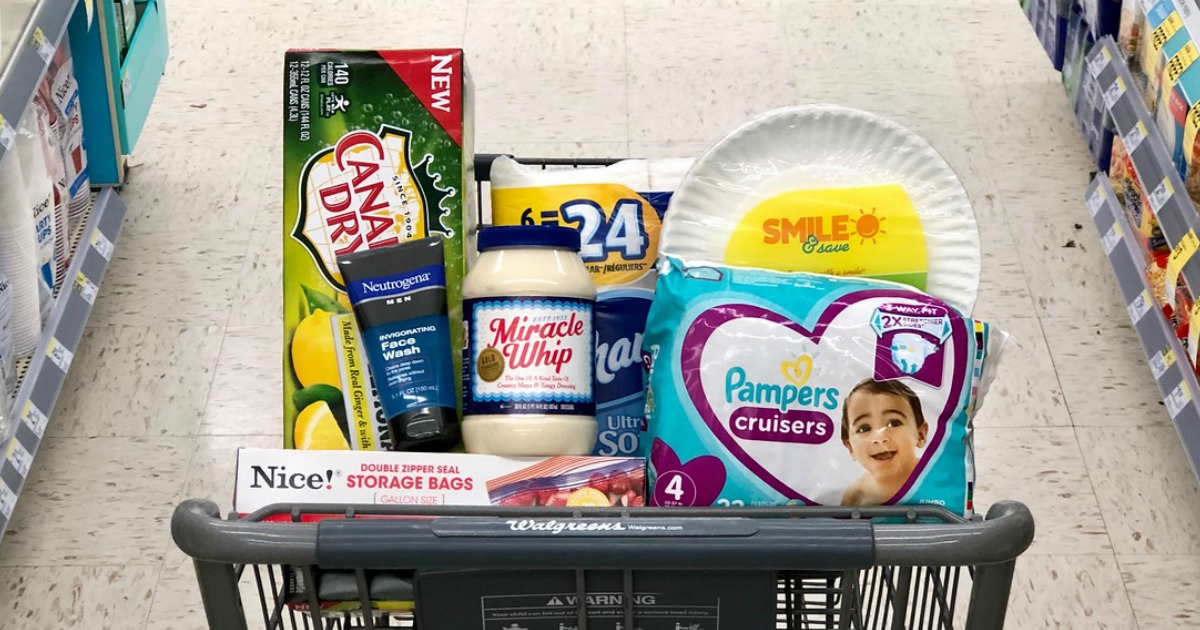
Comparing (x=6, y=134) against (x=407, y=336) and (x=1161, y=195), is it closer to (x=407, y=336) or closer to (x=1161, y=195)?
(x=407, y=336)

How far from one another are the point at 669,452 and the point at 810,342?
153 millimetres

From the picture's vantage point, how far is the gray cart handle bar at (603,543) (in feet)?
3.16

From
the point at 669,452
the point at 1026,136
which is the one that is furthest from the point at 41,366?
the point at 1026,136

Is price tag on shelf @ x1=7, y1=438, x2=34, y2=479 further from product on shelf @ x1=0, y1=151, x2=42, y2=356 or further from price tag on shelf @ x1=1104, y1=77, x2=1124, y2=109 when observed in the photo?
price tag on shelf @ x1=1104, y1=77, x2=1124, y2=109

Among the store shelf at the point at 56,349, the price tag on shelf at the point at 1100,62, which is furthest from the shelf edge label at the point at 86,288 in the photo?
the price tag on shelf at the point at 1100,62

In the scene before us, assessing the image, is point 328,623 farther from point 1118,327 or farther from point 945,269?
point 1118,327

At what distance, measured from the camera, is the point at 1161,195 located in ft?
8.36

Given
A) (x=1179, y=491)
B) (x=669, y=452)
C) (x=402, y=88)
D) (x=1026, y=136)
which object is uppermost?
(x=402, y=88)

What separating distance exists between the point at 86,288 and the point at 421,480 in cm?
182

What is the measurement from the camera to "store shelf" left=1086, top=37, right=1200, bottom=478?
2459 mm

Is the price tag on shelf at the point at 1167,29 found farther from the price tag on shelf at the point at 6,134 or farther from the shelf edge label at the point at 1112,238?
the price tag on shelf at the point at 6,134

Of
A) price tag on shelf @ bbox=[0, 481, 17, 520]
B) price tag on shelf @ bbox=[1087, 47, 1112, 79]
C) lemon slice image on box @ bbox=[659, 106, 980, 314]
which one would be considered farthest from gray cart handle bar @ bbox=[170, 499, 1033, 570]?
price tag on shelf @ bbox=[1087, 47, 1112, 79]

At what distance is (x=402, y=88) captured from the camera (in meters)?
1.28

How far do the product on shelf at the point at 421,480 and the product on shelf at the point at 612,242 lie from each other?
8.1 inches
